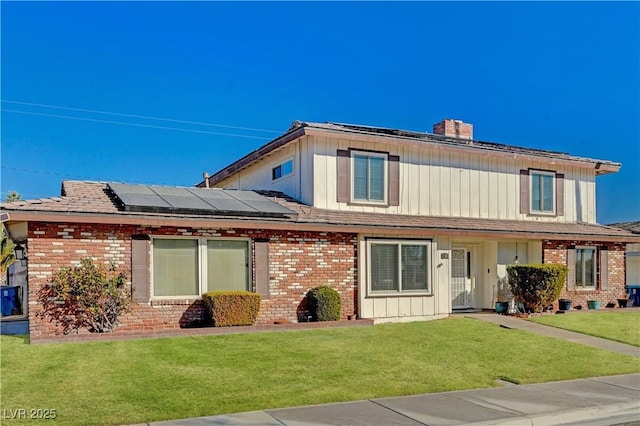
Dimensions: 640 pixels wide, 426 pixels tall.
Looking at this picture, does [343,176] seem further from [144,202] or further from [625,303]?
[625,303]

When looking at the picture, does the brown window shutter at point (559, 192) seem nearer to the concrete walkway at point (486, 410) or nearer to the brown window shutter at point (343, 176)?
the brown window shutter at point (343, 176)

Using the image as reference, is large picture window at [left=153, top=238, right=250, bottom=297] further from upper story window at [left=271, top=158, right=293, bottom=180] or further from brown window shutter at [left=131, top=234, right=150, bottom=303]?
upper story window at [left=271, top=158, right=293, bottom=180]

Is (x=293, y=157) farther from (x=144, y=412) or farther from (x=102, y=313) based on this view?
(x=144, y=412)

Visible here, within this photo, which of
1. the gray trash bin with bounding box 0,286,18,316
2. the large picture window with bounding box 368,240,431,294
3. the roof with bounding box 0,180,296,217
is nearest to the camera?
the roof with bounding box 0,180,296,217

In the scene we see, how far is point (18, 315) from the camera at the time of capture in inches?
747

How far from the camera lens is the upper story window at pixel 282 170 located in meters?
17.2

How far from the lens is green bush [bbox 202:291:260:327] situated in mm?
12430

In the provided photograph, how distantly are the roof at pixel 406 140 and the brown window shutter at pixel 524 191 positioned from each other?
70cm

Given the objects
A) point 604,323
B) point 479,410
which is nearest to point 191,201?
point 479,410

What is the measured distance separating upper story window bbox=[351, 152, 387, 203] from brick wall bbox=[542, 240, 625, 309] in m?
A: 5.99

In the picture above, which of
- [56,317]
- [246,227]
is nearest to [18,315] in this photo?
[56,317]

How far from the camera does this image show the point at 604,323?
49.6 feet

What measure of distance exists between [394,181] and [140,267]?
7998 mm

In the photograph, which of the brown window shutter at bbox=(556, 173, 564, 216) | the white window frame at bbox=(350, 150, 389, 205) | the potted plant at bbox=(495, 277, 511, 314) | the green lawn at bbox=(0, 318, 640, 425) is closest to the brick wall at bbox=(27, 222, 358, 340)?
the green lawn at bbox=(0, 318, 640, 425)
